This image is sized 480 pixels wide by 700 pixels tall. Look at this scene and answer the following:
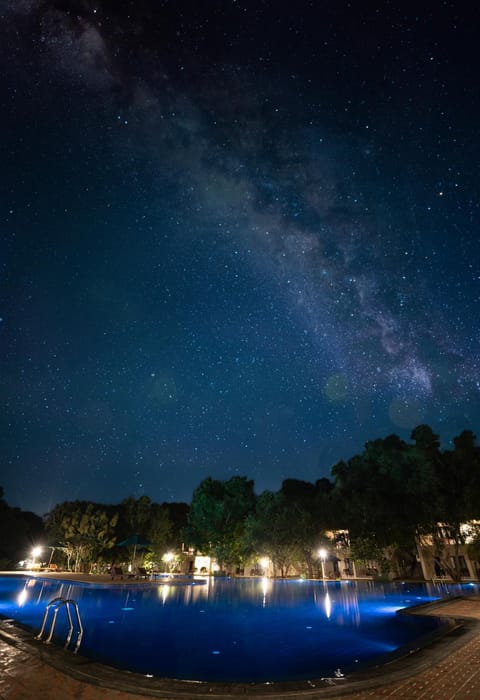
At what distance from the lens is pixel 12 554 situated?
152 ft

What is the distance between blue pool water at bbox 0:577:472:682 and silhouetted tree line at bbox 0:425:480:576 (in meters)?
9.38

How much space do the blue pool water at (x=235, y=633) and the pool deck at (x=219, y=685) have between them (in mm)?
1511

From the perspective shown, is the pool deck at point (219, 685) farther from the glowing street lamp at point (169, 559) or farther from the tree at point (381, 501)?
the glowing street lamp at point (169, 559)

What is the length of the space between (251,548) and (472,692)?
36.4 meters

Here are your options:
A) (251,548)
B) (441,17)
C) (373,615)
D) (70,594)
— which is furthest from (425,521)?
(441,17)

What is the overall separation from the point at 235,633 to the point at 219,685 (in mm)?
6356

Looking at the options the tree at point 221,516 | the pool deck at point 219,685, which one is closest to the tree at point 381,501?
the tree at point 221,516

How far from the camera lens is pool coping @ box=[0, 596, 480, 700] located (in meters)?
4.83

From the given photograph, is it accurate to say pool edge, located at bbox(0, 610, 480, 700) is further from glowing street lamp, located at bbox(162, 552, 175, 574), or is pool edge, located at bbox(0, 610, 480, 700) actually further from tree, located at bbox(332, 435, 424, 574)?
glowing street lamp, located at bbox(162, 552, 175, 574)

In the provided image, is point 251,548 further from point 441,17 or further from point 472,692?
point 441,17

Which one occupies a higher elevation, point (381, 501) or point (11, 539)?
point (381, 501)

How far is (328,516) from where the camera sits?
33531 mm

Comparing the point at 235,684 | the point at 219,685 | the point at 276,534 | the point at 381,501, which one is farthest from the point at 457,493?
the point at 219,685

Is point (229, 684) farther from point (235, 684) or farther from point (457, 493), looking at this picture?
point (457, 493)
